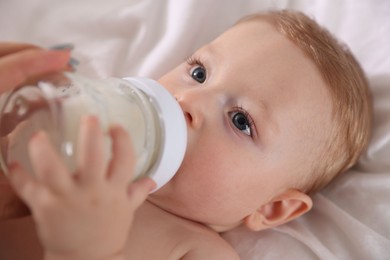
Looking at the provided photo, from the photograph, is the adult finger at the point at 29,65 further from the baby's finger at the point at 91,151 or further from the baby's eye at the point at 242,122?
the baby's eye at the point at 242,122

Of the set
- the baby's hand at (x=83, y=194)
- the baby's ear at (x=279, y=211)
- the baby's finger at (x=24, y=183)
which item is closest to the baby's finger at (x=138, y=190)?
the baby's hand at (x=83, y=194)

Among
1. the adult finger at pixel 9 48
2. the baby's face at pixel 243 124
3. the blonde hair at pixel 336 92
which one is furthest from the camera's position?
the blonde hair at pixel 336 92

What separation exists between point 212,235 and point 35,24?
0.75 metres

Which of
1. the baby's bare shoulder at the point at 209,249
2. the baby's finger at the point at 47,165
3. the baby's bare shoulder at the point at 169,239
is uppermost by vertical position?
the baby's finger at the point at 47,165

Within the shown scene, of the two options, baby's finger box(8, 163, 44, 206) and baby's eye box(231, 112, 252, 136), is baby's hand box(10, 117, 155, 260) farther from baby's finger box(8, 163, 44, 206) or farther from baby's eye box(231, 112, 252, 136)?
baby's eye box(231, 112, 252, 136)

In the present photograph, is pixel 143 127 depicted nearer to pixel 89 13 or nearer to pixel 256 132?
pixel 256 132

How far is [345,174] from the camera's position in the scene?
1.26 meters

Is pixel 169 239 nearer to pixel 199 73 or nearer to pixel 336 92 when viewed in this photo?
pixel 199 73

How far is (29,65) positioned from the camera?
2.52 feet

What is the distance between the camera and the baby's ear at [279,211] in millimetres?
1111

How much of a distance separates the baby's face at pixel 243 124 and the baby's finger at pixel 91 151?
→ 12.2 inches

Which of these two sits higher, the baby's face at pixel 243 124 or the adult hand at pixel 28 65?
the adult hand at pixel 28 65

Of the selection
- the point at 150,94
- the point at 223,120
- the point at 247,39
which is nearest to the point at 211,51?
the point at 247,39

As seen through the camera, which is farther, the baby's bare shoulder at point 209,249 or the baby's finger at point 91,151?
the baby's bare shoulder at point 209,249
